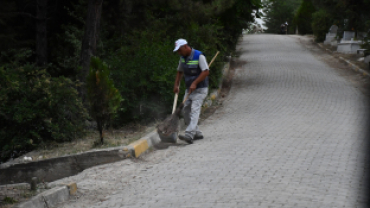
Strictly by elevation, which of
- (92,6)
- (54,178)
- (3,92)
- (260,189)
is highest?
(92,6)

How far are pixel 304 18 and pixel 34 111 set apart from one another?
39.5 m

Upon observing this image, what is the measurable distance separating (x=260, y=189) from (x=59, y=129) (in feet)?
15.4

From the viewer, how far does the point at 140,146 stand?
7707 millimetres

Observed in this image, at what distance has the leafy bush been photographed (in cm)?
851

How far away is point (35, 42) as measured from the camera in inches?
672

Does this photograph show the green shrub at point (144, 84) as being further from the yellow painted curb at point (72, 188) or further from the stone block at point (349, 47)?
the stone block at point (349, 47)

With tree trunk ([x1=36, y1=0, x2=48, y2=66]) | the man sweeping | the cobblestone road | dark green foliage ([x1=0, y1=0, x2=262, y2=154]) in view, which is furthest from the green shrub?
tree trunk ([x1=36, y1=0, x2=48, y2=66])

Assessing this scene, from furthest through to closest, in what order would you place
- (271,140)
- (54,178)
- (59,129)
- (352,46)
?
(352,46) → (59,129) → (271,140) → (54,178)

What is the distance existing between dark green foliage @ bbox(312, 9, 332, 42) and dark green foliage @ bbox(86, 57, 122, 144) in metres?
25.6

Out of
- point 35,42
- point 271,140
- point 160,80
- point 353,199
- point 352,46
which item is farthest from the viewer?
point 352,46

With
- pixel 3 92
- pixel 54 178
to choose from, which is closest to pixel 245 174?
pixel 54 178

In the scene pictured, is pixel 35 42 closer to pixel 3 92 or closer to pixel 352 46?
pixel 3 92

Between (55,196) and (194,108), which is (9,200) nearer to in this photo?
(55,196)

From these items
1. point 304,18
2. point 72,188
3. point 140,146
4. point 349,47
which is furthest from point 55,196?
point 304,18
